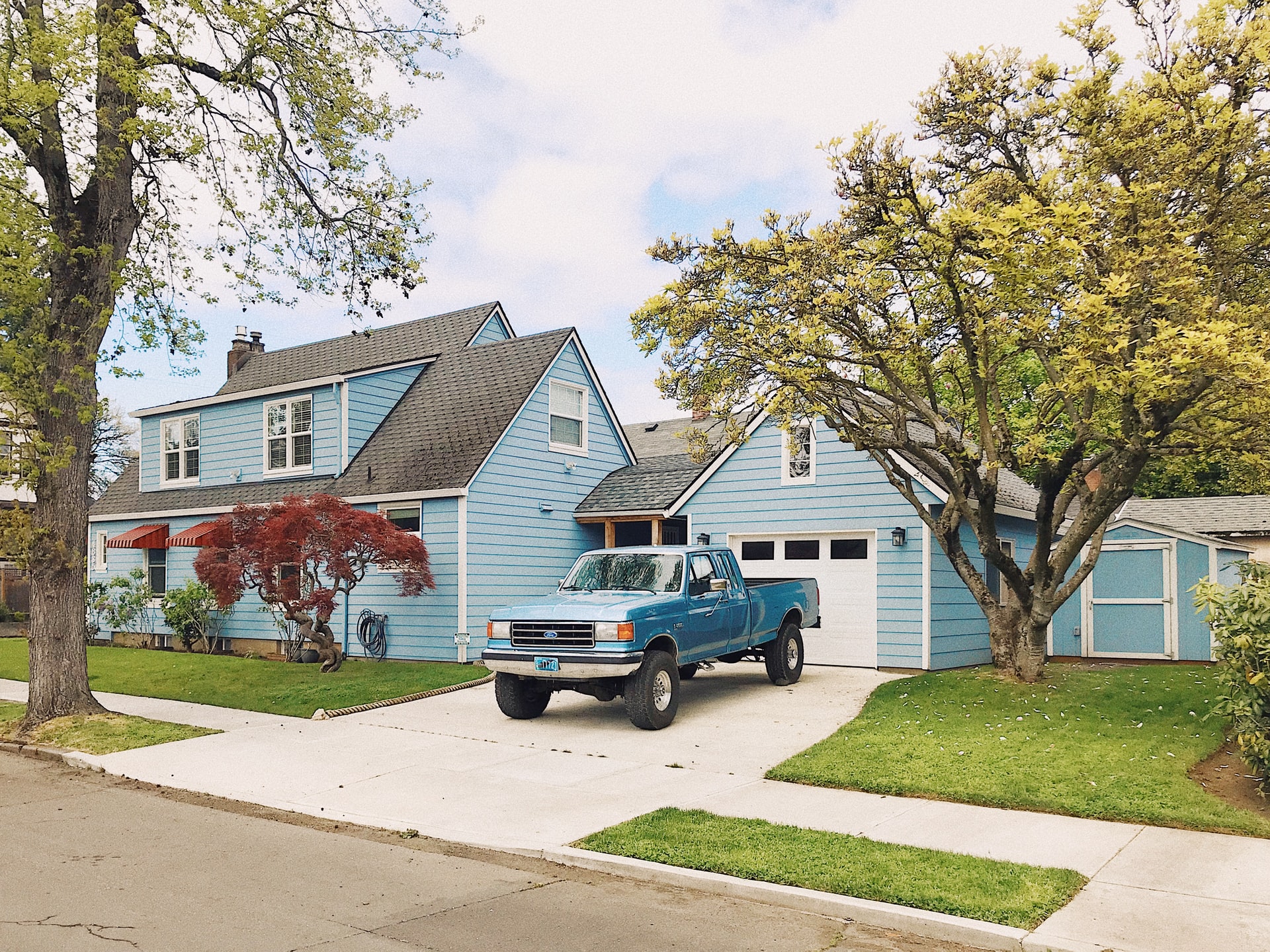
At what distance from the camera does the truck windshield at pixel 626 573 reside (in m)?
12.3

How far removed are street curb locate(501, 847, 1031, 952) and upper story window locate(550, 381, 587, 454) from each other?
44.4 ft

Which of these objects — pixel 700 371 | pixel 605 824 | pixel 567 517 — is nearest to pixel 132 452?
pixel 567 517

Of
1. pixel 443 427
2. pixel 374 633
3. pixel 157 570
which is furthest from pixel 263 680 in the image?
pixel 157 570

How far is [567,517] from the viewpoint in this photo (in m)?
20.1

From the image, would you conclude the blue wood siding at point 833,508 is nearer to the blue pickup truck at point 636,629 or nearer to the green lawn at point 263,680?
the blue pickup truck at point 636,629

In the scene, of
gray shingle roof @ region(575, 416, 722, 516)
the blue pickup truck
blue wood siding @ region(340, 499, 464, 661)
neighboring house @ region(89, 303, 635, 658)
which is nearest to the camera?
the blue pickup truck

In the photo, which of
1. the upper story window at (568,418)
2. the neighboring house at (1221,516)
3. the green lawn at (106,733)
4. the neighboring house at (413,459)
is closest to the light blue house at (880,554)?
the upper story window at (568,418)

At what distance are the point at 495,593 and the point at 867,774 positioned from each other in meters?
10.3

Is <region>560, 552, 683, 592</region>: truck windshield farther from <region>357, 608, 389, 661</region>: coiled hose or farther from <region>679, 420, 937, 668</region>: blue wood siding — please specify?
<region>357, 608, 389, 661</region>: coiled hose

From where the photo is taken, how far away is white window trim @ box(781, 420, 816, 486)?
16.6 m

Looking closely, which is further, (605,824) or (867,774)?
(867,774)

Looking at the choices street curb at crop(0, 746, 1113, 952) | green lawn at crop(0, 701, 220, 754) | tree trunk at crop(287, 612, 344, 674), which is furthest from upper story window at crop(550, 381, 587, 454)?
street curb at crop(0, 746, 1113, 952)

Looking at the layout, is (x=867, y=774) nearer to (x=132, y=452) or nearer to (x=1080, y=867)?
(x=1080, y=867)

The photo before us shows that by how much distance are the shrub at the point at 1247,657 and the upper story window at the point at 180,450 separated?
21.4 meters
